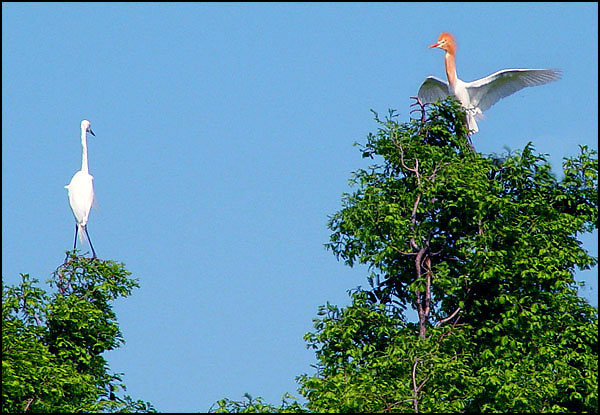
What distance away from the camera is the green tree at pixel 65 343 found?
1123 centimetres

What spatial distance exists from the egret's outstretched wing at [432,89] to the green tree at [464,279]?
9.64 ft

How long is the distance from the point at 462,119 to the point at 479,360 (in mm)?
2976

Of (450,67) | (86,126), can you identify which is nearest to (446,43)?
(450,67)

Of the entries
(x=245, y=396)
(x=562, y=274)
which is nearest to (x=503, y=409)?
(x=562, y=274)

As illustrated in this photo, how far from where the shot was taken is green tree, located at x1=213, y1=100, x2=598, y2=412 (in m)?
11.2

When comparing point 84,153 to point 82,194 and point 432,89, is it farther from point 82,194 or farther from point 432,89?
point 432,89

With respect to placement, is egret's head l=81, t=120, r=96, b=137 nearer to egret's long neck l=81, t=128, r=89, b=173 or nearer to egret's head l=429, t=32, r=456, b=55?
egret's long neck l=81, t=128, r=89, b=173

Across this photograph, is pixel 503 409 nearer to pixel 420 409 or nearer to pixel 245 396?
pixel 420 409

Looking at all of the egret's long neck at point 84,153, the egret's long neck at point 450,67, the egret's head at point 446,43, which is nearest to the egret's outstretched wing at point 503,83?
the egret's long neck at point 450,67

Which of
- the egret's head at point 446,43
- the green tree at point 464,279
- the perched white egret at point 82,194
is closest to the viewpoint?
the green tree at point 464,279

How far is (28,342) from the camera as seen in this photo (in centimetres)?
1164

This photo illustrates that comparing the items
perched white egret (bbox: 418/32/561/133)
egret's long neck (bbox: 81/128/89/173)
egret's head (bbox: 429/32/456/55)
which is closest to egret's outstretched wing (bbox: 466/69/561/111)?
perched white egret (bbox: 418/32/561/133)

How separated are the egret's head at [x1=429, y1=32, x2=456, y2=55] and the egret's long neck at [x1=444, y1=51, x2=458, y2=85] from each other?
0.46 ft

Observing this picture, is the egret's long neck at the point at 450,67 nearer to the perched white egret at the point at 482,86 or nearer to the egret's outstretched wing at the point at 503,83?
the perched white egret at the point at 482,86
